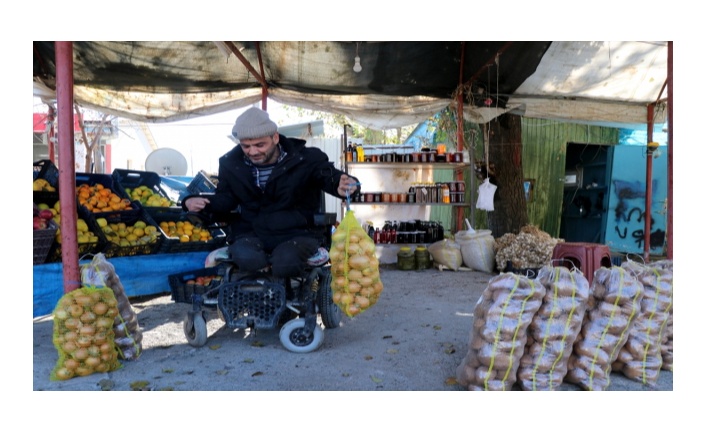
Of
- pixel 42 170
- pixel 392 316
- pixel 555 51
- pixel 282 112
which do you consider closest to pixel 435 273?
pixel 392 316

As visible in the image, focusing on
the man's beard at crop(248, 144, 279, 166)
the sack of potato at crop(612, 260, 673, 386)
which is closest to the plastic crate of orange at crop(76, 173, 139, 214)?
the man's beard at crop(248, 144, 279, 166)

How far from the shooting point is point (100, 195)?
20.1ft

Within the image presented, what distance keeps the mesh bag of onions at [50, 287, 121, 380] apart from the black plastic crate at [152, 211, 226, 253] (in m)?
2.70

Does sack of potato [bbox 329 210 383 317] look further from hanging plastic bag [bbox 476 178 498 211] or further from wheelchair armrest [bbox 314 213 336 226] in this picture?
hanging plastic bag [bbox 476 178 498 211]

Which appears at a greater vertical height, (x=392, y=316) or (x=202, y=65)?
(x=202, y=65)

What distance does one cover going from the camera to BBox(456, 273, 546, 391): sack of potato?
2.69m

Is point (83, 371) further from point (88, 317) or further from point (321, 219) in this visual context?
point (321, 219)

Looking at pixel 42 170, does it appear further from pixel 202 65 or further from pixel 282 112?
pixel 282 112

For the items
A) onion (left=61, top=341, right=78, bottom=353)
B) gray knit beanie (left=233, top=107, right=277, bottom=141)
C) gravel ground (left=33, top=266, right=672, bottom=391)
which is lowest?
gravel ground (left=33, top=266, right=672, bottom=391)

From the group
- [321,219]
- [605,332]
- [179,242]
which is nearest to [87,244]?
[179,242]

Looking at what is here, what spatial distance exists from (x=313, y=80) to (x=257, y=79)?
3.16 ft

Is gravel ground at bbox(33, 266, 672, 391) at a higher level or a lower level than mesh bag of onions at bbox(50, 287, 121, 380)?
lower

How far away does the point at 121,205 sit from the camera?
6.18m

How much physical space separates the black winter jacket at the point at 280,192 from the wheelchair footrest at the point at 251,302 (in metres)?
0.44
